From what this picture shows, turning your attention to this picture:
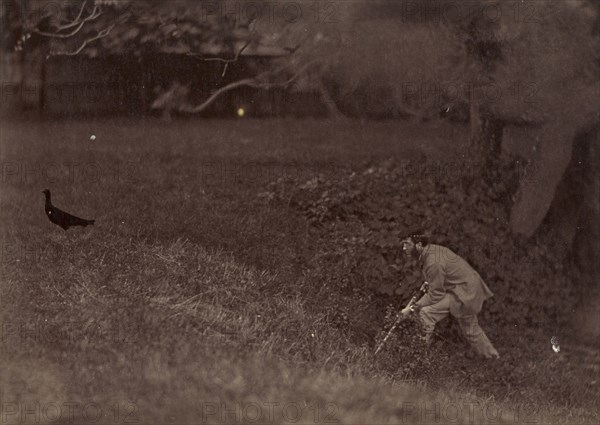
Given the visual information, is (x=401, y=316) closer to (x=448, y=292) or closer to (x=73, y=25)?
(x=448, y=292)

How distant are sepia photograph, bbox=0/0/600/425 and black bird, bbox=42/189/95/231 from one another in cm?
2

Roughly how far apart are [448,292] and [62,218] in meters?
2.88

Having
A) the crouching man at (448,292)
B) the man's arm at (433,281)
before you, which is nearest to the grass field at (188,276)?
the crouching man at (448,292)

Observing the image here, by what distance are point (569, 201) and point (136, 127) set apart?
3367mm

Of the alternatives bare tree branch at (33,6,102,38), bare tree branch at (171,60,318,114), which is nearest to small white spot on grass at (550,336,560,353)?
bare tree branch at (171,60,318,114)

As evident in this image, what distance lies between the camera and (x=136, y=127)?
242 inches

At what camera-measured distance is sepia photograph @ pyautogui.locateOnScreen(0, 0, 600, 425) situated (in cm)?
597

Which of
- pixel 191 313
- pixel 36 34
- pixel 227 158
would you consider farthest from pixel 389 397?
pixel 36 34

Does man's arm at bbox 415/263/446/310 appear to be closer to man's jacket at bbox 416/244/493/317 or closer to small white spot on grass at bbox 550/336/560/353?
man's jacket at bbox 416/244/493/317

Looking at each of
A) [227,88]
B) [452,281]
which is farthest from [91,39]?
[452,281]

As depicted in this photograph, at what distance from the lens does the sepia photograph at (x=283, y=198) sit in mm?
5973

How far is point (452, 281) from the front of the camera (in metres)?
6.25

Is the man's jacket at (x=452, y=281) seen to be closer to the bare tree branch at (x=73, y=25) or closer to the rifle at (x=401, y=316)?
the rifle at (x=401, y=316)

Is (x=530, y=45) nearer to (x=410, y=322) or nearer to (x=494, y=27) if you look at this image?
(x=494, y=27)
